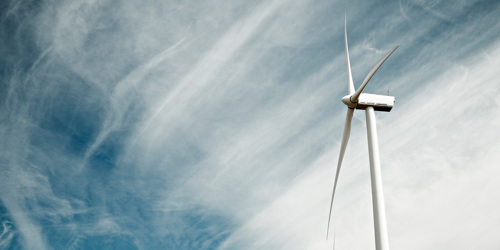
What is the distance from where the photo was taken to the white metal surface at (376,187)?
2427 centimetres

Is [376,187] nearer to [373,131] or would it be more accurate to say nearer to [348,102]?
[373,131]

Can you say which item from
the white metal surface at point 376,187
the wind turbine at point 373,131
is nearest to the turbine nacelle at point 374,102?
the wind turbine at point 373,131

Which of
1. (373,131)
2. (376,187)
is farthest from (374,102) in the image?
(376,187)

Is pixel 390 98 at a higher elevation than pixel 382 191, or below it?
higher

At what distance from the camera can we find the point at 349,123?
33438 millimetres

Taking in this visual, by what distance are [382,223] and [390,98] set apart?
12487 mm

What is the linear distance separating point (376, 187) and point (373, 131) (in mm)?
5669

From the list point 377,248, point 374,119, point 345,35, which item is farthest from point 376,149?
point 345,35

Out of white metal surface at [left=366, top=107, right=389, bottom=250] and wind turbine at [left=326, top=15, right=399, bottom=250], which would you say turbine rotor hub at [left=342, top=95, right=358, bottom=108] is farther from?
white metal surface at [left=366, top=107, right=389, bottom=250]

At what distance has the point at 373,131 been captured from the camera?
30.2 m

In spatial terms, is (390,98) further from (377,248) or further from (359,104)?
(377,248)

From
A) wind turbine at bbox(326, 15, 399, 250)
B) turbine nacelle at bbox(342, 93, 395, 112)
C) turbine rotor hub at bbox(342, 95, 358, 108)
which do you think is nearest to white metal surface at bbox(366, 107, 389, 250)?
wind turbine at bbox(326, 15, 399, 250)

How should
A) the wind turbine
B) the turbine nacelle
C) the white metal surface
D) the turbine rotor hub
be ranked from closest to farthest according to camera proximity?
the white metal surface
the wind turbine
the turbine nacelle
the turbine rotor hub

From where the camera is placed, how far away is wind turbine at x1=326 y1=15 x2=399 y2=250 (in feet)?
81.4
